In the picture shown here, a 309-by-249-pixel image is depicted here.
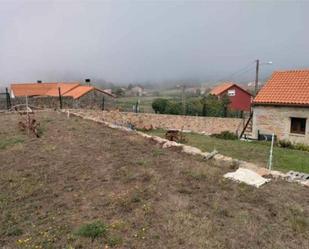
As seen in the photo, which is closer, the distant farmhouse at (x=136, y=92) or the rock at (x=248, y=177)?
the rock at (x=248, y=177)

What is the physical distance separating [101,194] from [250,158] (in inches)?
295

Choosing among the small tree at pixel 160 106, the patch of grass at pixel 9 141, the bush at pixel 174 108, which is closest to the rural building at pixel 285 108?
the bush at pixel 174 108

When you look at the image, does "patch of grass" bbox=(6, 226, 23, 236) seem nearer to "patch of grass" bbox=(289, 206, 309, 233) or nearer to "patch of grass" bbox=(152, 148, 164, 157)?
"patch of grass" bbox=(289, 206, 309, 233)

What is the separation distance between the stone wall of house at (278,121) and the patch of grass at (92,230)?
16359 mm

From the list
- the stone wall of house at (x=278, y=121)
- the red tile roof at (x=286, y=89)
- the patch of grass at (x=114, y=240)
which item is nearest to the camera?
the patch of grass at (x=114, y=240)

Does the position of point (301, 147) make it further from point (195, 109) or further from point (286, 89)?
point (195, 109)

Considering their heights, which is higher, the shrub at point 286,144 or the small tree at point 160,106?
the small tree at point 160,106

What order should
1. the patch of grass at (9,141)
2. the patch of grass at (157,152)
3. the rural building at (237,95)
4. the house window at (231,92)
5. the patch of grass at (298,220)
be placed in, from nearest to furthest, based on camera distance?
the patch of grass at (298,220) < the patch of grass at (157,152) < the patch of grass at (9,141) < the house window at (231,92) < the rural building at (237,95)

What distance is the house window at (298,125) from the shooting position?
18.1 meters

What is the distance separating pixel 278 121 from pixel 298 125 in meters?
1.14

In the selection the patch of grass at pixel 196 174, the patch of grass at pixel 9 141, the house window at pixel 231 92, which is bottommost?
the patch of grass at pixel 196 174

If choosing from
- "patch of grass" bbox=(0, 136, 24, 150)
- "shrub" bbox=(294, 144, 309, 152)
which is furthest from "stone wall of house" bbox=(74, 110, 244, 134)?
"patch of grass" bbox=(0, 136, 24, 150)

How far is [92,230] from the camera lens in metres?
4.17

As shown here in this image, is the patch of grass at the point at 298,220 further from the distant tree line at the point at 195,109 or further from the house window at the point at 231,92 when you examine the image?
the house window at the point at 231,92
